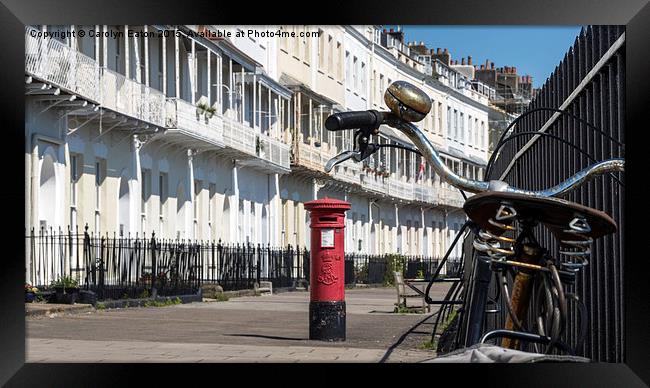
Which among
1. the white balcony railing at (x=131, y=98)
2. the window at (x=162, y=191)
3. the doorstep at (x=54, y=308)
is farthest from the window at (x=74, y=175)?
the doorstep at (x=54, y=308)

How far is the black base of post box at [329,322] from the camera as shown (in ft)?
45.4

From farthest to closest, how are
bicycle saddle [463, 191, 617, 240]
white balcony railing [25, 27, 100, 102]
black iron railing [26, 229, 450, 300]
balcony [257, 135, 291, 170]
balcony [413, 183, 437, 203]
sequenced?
balcony [413, 183, 437, 203] → balcony [257, 135, 291, 170] → black iron railing [26, 229, 450, 300] → white balcony railing [25, 27, 100, 102] → bicycle saddle [463, 191, 617, 240]

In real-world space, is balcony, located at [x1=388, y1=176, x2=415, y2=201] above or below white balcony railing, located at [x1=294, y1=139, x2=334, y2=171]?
below

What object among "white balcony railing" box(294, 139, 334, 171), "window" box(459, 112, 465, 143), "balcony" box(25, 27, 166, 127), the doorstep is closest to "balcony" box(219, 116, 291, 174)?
"white balcony railing" box(294, 139, 334, 171)

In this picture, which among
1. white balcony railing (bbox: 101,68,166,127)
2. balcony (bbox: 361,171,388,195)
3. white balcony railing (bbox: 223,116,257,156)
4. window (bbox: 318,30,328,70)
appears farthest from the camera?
balcony (bbox: 361,171,388,195)

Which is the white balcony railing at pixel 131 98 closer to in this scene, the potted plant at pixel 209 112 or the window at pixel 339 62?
the potted plant at pixel 209 112

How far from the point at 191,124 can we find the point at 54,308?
14132 millimetres

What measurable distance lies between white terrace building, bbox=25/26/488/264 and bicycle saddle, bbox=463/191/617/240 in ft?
18.0

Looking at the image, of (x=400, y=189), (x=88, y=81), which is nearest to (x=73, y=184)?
(x=88, y=81)

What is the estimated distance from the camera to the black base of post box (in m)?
13.8

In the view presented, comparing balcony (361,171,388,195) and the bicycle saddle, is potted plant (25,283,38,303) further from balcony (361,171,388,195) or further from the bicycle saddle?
balcony (361,171,388,195)
